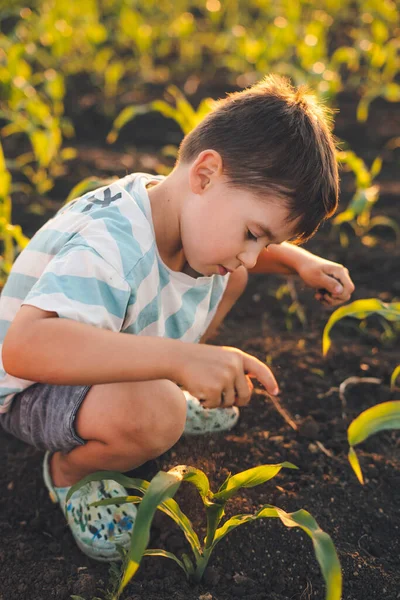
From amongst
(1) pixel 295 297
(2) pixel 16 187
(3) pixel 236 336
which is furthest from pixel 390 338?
(2) pixel 16 187

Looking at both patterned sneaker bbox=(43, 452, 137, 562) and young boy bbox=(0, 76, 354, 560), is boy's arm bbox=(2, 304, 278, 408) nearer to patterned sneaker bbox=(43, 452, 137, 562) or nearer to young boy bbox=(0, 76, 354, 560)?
young boy bbox=(0, 76, 354, 560)

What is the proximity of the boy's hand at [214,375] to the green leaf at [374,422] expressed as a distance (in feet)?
0.54

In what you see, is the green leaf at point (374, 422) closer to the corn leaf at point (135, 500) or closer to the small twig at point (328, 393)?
the corn leaf at point (135, 500)

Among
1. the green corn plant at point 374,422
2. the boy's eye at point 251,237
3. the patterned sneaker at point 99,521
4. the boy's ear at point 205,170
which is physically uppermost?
the boy's ear at point 205,170

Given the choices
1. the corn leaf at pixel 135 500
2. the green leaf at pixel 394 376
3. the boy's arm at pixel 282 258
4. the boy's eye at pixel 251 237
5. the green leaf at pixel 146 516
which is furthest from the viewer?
the boy's arm at pixel 282 258

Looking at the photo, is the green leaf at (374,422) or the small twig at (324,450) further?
the small twig at (324,450)

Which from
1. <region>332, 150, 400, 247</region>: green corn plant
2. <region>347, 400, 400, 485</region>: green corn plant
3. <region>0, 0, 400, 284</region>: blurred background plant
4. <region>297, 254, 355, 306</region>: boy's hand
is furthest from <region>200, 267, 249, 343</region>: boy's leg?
<region>0, 0, 400, 284</region>: blurred background plant

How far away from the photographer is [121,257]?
1398 millimetres

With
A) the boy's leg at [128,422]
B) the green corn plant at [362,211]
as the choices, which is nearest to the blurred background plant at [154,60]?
the green corn plant at [362,211]

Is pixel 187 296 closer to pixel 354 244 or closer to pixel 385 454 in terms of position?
pixel 385 454

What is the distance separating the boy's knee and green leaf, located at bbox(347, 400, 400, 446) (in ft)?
Answer: 1.19

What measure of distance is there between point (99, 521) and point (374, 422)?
67cm

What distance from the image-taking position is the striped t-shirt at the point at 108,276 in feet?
4.32

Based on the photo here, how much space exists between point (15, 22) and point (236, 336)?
4.35 m
